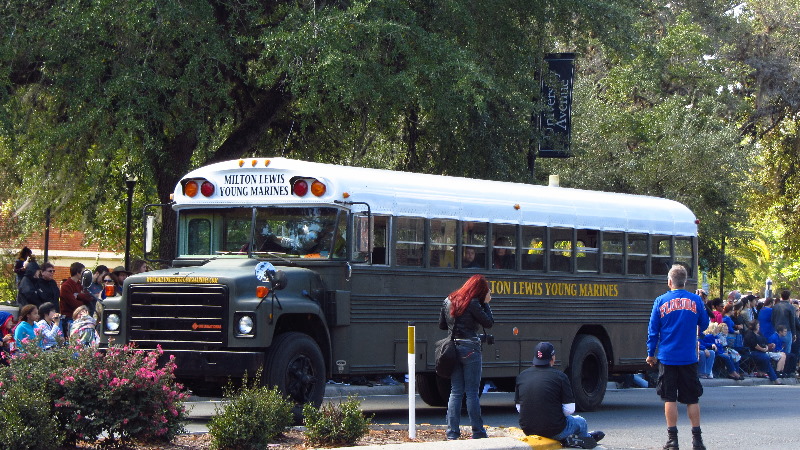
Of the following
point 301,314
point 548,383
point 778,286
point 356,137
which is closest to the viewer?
point 548,383

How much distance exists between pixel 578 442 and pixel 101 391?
461 centimetres

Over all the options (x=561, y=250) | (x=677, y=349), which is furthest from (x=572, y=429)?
(x=561, y=250)

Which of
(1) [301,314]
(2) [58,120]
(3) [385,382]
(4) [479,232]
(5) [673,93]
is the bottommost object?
(3) [385,382]

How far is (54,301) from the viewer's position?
17328mm

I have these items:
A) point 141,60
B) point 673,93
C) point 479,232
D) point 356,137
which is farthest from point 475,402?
point 673,93

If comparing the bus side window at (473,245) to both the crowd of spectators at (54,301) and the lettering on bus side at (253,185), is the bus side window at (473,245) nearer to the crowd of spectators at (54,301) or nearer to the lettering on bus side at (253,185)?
the lettering on bus side at (253,185)

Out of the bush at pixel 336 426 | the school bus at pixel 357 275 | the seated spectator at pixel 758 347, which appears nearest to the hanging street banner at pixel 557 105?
the school bus at pixel 357 275

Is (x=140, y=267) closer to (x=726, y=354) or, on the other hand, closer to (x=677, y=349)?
(x=677, y=349)

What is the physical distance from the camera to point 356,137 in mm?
24031

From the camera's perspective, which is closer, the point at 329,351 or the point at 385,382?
the point at 329,351

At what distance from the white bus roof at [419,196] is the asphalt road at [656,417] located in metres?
2.51

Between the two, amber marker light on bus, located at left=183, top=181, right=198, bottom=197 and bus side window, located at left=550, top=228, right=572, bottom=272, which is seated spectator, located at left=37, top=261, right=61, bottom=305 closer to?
amber marker light on bus, located at left=183, top=181, right=198, bottom=197

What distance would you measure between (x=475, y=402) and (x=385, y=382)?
7.67m

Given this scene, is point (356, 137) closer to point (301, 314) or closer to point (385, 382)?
point (385, 382)
